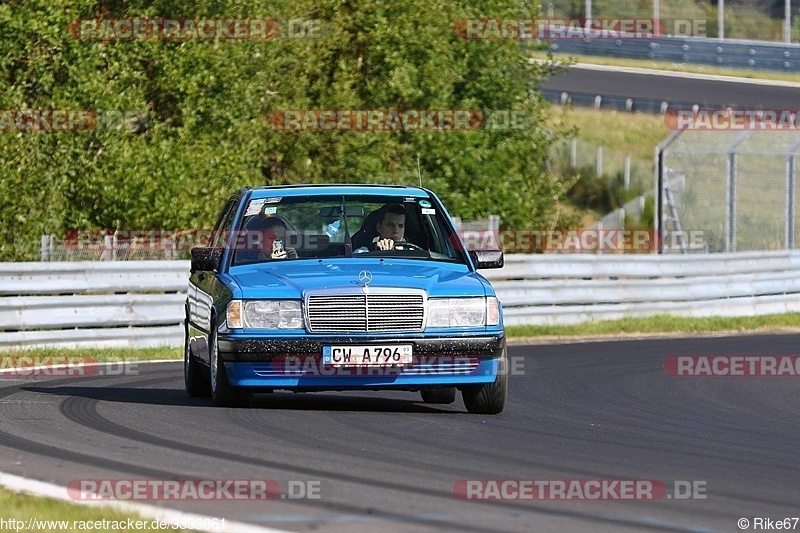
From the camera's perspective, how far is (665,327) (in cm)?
2172

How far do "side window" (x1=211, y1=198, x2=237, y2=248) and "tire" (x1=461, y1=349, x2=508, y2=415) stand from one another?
2.46 metres

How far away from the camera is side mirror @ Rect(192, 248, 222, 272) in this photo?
36.0ft

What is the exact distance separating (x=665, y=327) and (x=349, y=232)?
1149 cm

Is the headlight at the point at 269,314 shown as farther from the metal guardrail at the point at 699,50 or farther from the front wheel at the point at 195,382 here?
the metal guardrail at the point at 699,50

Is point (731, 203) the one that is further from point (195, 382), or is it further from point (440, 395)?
point (195, 382)

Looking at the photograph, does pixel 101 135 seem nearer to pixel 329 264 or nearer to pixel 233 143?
pixel 233 143

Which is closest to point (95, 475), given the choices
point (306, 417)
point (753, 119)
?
point (306, 417)

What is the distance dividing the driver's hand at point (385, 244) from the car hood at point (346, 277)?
12.9 inches

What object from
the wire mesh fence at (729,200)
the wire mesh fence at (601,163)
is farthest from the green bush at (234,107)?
the wire mesh fence at (601,163)

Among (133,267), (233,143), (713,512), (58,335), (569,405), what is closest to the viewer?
(713,512)

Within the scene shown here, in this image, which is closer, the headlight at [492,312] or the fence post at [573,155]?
the headlight at [492,312]

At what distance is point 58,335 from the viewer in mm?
16266

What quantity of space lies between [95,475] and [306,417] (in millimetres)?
2784

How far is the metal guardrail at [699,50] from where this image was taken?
45.9 m
